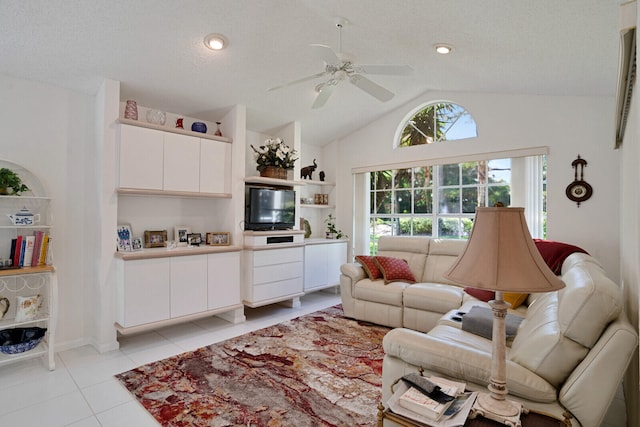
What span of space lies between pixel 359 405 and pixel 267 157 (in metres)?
3.11

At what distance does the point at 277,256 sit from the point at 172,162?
1644 millimetres

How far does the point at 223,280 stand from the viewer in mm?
3725

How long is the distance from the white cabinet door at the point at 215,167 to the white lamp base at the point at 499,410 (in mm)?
3277

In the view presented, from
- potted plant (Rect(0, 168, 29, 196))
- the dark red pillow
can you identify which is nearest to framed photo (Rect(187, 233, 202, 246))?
potted plant (Rect(0, 168, 29, 196))

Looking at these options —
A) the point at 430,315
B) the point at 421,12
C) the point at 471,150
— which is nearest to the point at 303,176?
the point at 471,150

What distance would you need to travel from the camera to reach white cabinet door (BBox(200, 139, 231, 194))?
3.71 meters

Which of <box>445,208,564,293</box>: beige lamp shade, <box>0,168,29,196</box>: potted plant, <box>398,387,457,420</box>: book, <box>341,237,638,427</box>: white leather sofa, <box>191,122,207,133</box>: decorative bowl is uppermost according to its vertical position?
A: <box>191,122,207,133</box>: decorative bowl

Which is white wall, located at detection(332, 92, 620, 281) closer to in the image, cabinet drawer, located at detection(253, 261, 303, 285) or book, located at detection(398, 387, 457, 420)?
cabinet drawer, located at detection(253, 261, 303, 285)

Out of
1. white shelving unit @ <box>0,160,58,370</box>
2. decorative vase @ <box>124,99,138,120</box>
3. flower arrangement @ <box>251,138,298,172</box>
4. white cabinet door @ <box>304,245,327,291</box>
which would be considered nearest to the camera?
white shelving unit @ <box>0,160,58,370</box>

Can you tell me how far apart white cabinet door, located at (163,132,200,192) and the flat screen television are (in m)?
0.70

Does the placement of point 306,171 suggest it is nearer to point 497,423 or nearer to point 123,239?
point 123,239

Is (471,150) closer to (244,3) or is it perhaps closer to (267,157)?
(267,157)

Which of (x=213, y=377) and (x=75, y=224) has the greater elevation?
(x=75, y=224)

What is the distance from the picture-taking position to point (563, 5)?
1926mm
